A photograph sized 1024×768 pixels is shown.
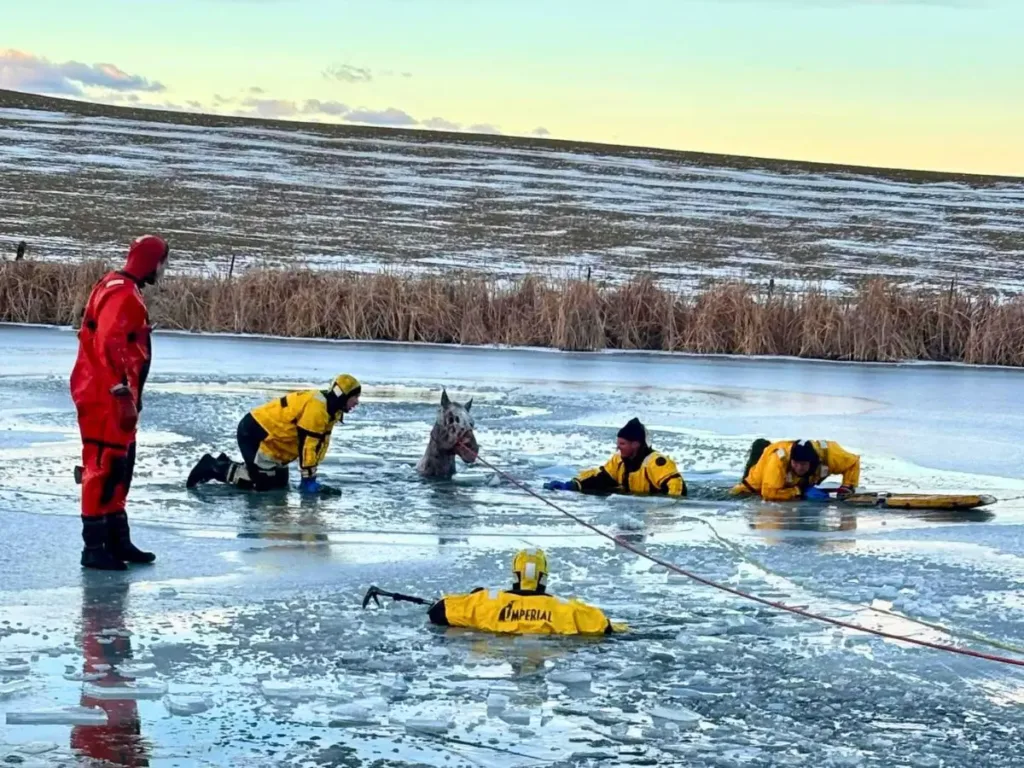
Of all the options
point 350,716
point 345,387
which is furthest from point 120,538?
point 350,716

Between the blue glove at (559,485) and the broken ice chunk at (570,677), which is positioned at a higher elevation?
the blue glove at (559,485)

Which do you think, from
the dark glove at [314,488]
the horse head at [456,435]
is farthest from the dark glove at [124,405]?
the horse head at [456,435]

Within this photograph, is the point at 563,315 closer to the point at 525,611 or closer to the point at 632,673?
the point at 525,611

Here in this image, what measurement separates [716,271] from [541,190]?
25279 mm

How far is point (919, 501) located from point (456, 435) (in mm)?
3400

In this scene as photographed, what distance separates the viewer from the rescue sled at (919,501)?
11812mm

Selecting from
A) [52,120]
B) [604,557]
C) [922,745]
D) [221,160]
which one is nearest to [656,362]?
[604,557]

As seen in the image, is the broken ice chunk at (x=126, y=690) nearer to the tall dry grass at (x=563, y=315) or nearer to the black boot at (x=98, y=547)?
the black boot at (x=98, y=547)

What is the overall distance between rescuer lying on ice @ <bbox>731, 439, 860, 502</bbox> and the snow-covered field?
22961 mm

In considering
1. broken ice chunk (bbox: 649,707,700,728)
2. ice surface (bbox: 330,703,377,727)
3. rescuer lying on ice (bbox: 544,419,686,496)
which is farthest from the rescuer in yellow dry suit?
rescuer lying on ice (bbox: 544,419,686,496)

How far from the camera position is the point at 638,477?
12203mm

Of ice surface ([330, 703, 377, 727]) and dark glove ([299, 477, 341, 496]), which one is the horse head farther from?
ice surface ([330, 703, 377, 727])

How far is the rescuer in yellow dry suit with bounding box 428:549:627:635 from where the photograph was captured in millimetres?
7562

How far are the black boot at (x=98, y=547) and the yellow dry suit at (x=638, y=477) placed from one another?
432 cm
